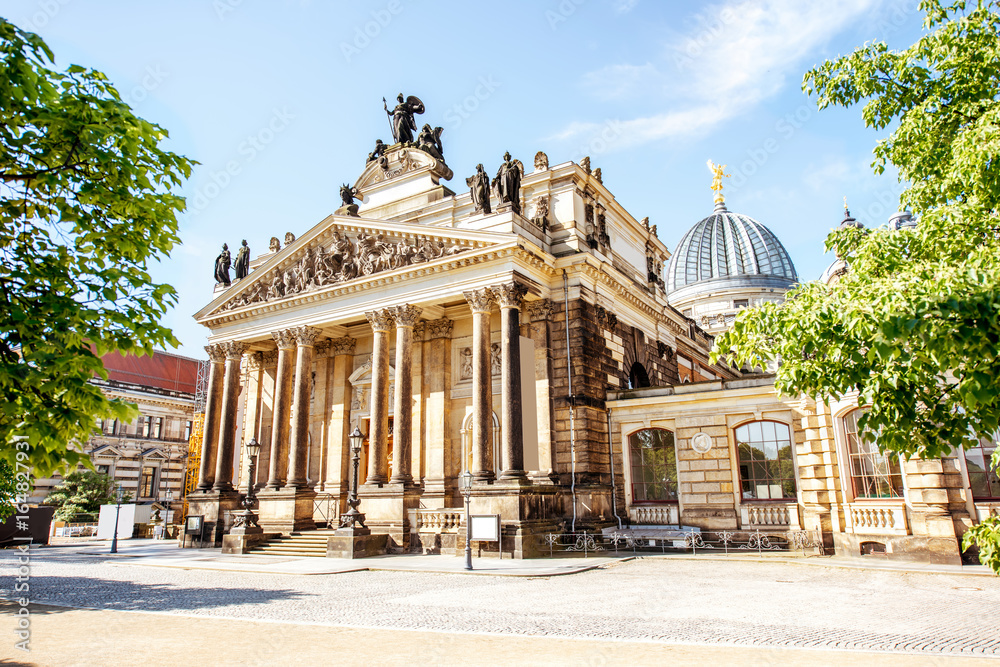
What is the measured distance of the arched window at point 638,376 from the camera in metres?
34.1

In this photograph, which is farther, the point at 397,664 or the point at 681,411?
the point at 681,411

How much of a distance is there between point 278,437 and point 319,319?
5768 millimetres

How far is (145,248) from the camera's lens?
7.92m

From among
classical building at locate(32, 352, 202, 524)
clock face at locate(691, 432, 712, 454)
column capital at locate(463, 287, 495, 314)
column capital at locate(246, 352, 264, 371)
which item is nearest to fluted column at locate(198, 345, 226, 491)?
column capital at locate(246, 352, 264, 371)

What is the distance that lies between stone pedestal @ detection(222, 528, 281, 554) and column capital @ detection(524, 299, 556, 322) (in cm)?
1414

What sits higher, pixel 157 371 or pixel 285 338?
pixel 157 371

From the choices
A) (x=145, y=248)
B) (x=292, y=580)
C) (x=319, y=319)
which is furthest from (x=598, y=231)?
(x=145, y=248)

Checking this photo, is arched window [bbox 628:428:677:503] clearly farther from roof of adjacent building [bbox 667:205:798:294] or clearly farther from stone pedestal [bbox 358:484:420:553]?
roof of adjacent building [bbox 667:205:798:294]

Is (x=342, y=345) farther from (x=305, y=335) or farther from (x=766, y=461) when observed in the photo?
(x=766, y=461)

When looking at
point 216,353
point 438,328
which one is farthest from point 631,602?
point 216,353

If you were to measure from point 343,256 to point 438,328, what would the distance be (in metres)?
5.41

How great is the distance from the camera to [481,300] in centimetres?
2662

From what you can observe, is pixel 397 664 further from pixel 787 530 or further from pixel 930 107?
pixel 787 530

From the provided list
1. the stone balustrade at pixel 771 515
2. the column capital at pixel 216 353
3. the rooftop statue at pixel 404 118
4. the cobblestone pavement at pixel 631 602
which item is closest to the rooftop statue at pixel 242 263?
the column capital at pixel 216 353
